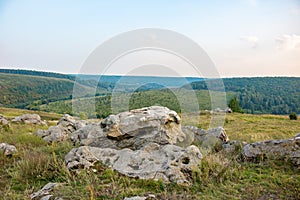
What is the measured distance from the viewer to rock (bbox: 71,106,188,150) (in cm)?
970

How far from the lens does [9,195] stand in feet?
19.5

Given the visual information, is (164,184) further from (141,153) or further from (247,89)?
(247,89)

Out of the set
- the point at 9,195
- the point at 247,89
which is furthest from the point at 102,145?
the point at 247,89

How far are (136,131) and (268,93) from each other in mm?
139441

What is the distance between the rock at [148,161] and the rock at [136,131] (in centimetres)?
148

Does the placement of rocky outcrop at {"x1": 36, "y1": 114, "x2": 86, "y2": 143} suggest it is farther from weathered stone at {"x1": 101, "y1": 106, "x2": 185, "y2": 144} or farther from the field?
the field

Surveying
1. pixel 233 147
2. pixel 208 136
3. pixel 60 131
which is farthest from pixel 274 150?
pixel 60 131

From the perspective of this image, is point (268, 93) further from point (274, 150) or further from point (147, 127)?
point (147, 127)

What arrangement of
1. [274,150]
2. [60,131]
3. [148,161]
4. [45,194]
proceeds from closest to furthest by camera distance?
[45,194], [148,161], [274,150], [60,131]

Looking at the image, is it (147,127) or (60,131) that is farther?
(60,131)

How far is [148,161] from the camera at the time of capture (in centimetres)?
741

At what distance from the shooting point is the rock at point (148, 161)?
6629 mm

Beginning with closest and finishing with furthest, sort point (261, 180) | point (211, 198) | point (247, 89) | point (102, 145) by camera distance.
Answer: point (211, 198) < point (261, 180) < point (102, 145) < point (247, 89)

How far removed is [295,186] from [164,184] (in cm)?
332
